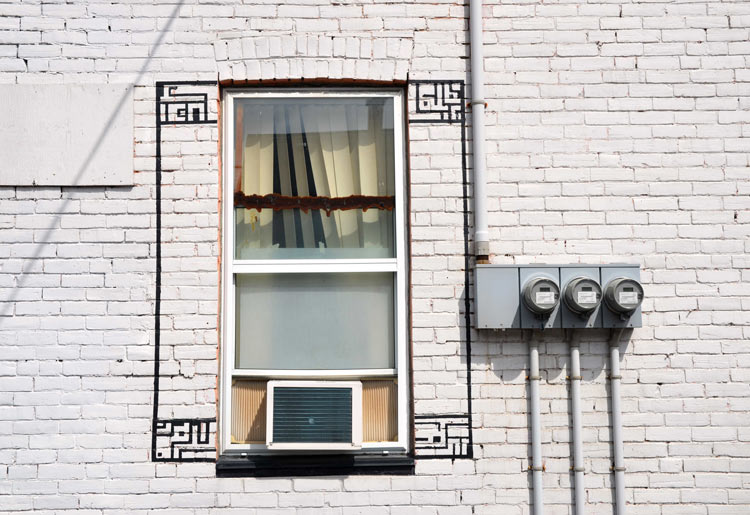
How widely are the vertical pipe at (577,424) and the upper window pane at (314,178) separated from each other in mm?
1201

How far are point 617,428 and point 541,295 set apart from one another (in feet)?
2.83

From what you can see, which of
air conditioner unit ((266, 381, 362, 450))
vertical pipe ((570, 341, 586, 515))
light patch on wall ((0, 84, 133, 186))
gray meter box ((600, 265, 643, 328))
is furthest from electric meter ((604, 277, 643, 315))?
light patch on wall ((0, 84, 133, 186))

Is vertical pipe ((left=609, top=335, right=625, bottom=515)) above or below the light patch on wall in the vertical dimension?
below

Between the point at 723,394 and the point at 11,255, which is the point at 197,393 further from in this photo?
the point at 723,394

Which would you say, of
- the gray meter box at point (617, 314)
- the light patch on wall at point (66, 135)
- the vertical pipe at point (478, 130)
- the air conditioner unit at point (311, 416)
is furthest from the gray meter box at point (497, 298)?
the light patch on wall at point (66, 135)

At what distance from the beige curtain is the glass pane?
0.23m

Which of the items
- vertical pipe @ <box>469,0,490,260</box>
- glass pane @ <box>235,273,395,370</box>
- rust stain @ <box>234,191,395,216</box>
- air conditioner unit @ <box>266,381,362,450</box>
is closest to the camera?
air conditioner unit @ <box>266,381,362,450</box>

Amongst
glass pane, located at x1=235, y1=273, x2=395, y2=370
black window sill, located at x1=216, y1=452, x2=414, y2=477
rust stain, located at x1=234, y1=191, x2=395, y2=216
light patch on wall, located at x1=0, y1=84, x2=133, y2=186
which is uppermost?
light patch on wall, located at x1=0, y1=84, x2=133, y2=186

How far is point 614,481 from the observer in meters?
4.35

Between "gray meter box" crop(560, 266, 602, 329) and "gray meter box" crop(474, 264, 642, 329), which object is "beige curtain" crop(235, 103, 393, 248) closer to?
"gray meter box" crop(474, 264, 642, 329)

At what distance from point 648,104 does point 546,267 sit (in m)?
1.17

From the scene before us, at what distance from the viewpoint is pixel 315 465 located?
4352 mm

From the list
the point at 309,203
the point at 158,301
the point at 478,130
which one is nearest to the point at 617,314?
the point at 478,130

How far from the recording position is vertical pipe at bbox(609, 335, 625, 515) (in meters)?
4.31
